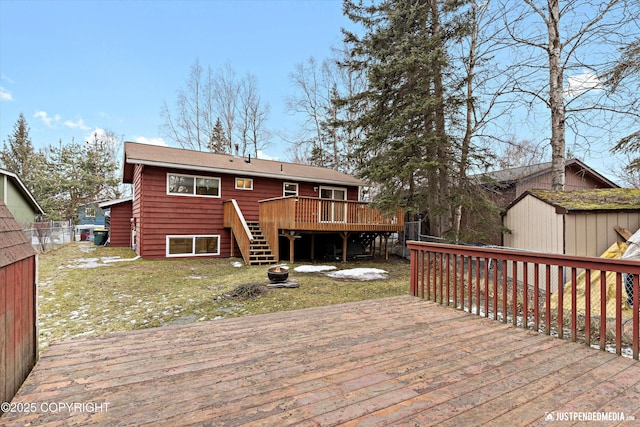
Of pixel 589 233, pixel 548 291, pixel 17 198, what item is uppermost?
pixel 17 198

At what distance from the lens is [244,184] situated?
1199 cm

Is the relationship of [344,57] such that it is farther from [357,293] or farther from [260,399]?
[260,399]

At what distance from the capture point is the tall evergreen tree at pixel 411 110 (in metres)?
8.55

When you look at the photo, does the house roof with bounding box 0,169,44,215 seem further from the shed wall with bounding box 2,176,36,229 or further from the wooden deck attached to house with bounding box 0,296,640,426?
the wooden deck attached to house with bounding box 0,296,640,426

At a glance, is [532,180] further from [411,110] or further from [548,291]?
[548,291]

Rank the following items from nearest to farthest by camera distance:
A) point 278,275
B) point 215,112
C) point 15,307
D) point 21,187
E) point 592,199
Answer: point 15,307 < point 278,275 < point 592,199 < point 21,187 < point 215,112

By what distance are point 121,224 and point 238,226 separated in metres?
7.99

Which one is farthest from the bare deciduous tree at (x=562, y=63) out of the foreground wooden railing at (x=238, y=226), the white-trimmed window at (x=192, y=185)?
the white-trimmed window at (x=192, y=185)

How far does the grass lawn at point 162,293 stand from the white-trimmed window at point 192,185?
2850 millimetres

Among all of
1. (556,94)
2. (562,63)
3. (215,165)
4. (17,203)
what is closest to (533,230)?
(556,94)

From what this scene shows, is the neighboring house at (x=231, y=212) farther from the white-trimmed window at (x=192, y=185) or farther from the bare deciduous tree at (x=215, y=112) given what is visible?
the bare deciduous tree at (x=215, y=112)

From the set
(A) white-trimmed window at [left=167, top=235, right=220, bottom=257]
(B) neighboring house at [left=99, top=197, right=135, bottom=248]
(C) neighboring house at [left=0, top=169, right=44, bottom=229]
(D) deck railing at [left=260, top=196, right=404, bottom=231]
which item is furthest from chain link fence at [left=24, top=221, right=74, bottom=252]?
(D) deck railing at [left=260, top=196, right=404, bottom=231]

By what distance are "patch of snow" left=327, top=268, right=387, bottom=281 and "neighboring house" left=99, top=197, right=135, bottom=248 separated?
444 inches

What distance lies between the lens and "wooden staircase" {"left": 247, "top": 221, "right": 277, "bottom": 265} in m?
9.45
